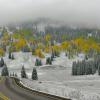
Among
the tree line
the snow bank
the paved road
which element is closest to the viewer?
the snow bank

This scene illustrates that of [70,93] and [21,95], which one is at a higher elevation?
[21,95]

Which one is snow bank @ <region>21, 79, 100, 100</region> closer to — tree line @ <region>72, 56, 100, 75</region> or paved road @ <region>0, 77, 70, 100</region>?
paved road @ <region>0, 77, 70, 100</region>

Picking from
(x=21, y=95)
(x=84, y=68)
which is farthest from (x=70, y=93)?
(x=84, y=68)

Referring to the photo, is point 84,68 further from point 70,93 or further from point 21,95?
point 21,95

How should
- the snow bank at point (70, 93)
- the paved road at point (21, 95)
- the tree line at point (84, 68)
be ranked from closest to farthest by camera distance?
the snow bank at point (70, 93) < the paved road at point (21, 95) < the tree line at point (84, 68)

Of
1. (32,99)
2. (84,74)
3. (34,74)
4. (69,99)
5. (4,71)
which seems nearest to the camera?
(69,99)

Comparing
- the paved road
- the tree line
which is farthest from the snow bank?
the tree line

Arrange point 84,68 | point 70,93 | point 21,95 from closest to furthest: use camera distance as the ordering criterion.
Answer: point 21,95
point 70,93
point 84,68

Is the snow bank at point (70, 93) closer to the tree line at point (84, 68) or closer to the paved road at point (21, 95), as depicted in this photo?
the paved road at point (21, 95)

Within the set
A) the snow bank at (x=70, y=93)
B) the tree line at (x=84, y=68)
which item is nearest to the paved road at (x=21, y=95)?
the snow bank at (x=70, y=93)

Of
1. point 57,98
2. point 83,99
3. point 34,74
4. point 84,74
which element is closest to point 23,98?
point 57,98

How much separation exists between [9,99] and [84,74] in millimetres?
146458

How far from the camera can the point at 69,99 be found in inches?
1280

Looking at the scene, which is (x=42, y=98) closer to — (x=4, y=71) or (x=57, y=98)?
(x=57, y=98)
